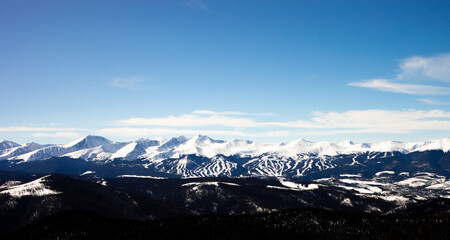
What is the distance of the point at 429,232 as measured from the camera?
330 feet

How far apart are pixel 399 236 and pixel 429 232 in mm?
8293

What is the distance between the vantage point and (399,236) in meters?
99.9
